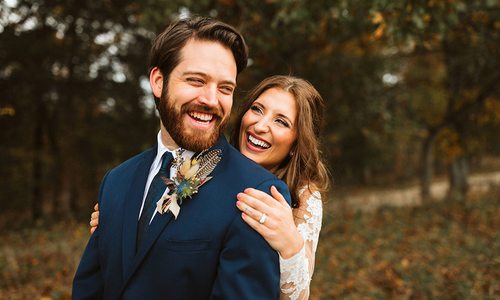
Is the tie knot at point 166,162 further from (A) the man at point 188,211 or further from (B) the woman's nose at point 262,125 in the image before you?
(B) the woman's nose at point 262,125

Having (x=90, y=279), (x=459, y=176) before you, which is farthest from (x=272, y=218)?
(x=459, y=176)

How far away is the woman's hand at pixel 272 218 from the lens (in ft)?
5.81

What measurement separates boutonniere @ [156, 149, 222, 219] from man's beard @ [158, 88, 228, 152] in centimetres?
6

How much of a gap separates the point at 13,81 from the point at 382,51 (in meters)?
10.2

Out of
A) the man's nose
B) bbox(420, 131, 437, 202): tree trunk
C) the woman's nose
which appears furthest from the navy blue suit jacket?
bbox(420, 131, 437, 202): tree trunk

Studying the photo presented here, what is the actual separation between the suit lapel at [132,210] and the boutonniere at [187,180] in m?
0.15

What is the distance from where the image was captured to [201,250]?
1744 millimetres

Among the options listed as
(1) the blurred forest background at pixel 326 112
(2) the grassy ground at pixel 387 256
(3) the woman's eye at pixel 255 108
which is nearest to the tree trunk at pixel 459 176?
(1) the blurred forest background at pixel 326 112

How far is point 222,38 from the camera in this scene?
2.00m

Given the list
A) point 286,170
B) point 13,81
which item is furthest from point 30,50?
point 286,170

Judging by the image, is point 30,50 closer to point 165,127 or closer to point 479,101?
point 165,127

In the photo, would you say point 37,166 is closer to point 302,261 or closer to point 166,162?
point 166,162

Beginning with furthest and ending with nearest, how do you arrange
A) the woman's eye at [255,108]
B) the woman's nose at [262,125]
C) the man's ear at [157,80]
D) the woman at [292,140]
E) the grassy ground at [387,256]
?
the grassy ground at [387,256] < the woman's eye at [255,108] < the woman's nose at [262,125] < the woman at [292,140] < the man's ear at [157,80]

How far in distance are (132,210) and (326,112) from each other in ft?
34.5
